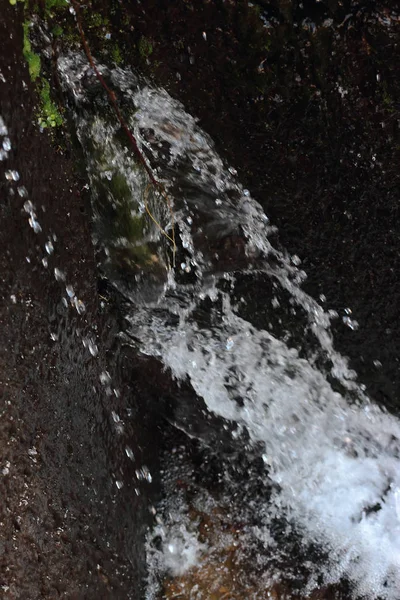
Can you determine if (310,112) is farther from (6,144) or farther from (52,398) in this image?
(52,398)

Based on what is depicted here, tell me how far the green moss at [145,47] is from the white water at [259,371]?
10 centimetres

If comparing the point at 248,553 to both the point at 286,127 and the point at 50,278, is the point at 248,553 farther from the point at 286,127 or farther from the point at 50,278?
the point at 286,127

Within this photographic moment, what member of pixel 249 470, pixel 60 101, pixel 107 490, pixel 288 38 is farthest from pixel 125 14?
pixel 249 470

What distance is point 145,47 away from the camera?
213 centimetres

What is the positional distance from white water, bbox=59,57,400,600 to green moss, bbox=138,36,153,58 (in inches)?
4.0

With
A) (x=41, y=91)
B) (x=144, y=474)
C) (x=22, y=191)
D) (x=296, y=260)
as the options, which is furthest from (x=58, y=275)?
(x=144, y=474)

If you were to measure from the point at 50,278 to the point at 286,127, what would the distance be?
39.4 inches

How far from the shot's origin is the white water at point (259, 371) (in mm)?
2236

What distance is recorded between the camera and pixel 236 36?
202 centimetres

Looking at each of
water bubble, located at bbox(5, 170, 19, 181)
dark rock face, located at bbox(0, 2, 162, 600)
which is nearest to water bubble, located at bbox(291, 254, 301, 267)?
dark rock face, located at bbox(0, 2, 162, 600)

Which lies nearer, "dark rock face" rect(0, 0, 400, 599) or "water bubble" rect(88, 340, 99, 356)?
"dark rock face" rect(0, 0, 400, 599)

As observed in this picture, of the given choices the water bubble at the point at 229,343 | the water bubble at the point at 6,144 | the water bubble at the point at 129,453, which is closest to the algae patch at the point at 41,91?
the water bubble at the point at 6,144

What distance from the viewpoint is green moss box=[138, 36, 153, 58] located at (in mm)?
2119

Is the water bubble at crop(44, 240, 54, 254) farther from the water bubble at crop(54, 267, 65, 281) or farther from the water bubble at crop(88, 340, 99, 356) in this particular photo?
the water bubble at crop(88, 340, 99, 356)
